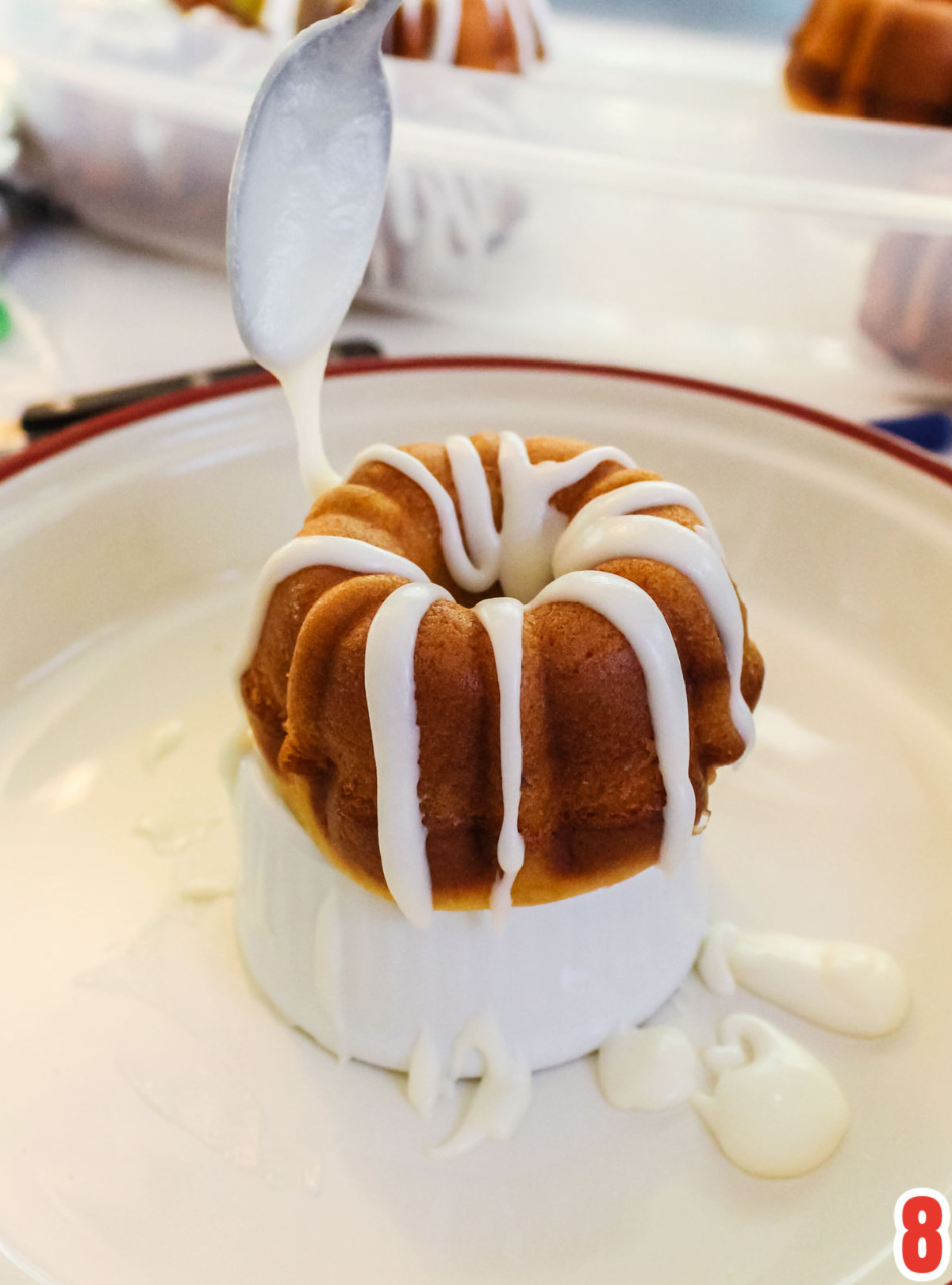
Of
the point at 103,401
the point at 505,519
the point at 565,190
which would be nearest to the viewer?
the point at 505,519

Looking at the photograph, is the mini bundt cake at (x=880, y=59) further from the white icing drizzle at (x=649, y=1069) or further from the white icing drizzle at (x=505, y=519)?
the white icing drizzle at (x=649, y=1069)

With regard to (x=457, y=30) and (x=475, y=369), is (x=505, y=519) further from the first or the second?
(x=457, y=30)

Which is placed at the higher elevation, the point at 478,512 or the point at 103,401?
the point at 478,512

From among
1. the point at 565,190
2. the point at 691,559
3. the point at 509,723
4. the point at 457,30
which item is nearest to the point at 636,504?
the point at 691,559

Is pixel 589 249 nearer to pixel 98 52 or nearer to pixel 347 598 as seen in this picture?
pixel 98 52

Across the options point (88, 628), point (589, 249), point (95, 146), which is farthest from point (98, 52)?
point (88, 628)

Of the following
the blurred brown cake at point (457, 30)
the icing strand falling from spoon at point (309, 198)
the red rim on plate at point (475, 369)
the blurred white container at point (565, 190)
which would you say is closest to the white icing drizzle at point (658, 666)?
the icing strand falling from spoon at point (309, 198)

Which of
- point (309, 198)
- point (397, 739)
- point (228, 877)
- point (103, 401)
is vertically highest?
point (309, 198)

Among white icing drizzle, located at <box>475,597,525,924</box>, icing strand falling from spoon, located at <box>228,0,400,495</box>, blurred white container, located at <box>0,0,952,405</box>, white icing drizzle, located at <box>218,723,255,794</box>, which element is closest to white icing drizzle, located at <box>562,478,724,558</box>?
white icing drizzle, located at <box>475,597,525,924</box>
